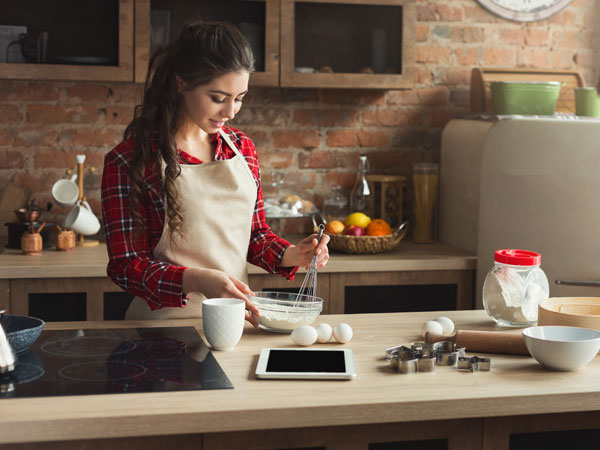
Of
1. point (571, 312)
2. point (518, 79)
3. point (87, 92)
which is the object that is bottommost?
point (571, 312)

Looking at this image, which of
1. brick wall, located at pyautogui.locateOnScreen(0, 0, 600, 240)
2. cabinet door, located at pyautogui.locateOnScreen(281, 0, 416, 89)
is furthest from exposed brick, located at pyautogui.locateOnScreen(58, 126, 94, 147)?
cabinet door, located at pyautogui.locateOnScreen(281, 0, 416, 89)

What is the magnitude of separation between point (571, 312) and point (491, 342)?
32 centimetres

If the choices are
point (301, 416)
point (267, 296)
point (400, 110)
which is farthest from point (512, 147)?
point (301, 416)

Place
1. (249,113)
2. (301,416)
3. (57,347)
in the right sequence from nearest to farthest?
(301,416)
(57,347)
(249,113)

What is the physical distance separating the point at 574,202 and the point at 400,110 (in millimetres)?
986

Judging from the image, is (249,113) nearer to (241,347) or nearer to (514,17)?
(514,17)

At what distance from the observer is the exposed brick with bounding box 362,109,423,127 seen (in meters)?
3.69

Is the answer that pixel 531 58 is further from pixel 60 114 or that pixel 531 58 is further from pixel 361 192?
pixel 60 114

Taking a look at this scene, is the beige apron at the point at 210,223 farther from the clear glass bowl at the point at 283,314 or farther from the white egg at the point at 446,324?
the white egg at the point at 446,324

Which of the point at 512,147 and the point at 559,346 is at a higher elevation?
the point at 512,147

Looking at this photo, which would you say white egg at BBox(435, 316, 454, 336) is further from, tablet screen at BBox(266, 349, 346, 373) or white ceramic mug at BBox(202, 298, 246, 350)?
white ceramic mug at BBox(202, 298, 246, 350)

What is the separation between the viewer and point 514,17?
373 centimetres

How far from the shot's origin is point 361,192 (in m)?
3.56

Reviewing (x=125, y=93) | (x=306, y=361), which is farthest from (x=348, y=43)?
(x=306, y=361)
